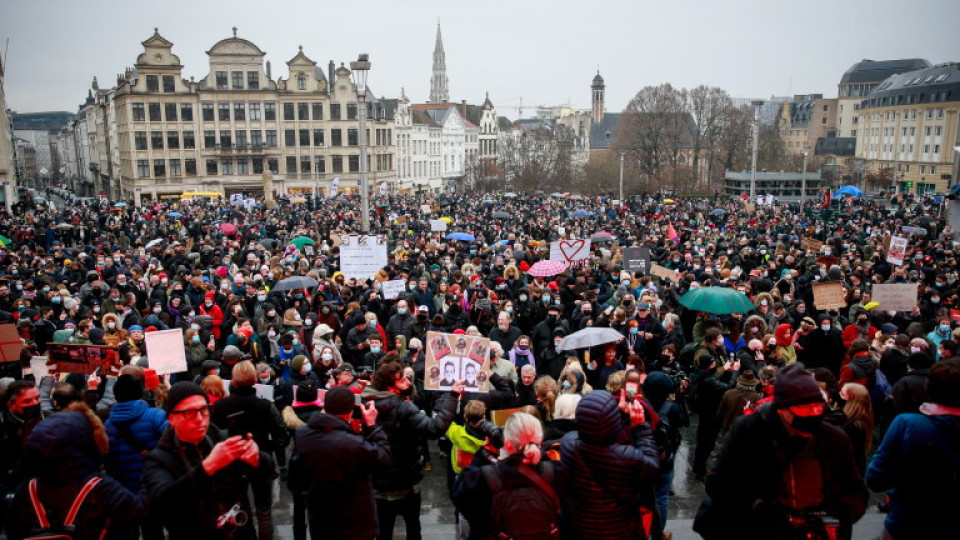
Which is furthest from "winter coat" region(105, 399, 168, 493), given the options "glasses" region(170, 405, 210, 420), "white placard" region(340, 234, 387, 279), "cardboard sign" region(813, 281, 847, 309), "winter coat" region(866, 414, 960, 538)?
"cardboard sign" region(813, 281, 847, 309)

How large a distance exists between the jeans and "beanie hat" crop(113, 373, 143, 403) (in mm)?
1903

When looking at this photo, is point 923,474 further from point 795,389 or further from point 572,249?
point 572,249

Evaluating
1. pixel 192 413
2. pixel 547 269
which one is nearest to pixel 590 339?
pixel 192 413

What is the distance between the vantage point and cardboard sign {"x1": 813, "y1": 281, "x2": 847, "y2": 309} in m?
11.0

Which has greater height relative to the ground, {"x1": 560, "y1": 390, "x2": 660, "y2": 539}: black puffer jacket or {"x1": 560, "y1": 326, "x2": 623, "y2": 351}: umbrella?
{"x1": 560, "y1": 390, "x2": 660, "y2": 539}: black puffer jacket

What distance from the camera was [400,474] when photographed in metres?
5.04

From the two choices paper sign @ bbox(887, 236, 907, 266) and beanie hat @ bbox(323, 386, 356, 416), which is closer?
beanie hat @ bbox(323, 386, 356, 416)

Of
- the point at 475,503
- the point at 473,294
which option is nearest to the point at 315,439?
the point at 475,503

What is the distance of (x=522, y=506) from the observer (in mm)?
3645

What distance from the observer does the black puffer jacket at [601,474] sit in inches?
145

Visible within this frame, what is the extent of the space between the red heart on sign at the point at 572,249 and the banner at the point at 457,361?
8.67m

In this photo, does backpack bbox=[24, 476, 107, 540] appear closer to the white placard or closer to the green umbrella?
the green umbrella

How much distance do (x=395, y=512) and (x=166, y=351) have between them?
4.21 m

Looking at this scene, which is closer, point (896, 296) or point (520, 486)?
point (520, 486)
